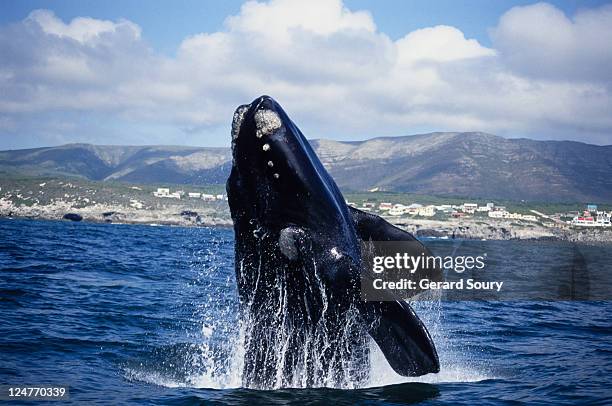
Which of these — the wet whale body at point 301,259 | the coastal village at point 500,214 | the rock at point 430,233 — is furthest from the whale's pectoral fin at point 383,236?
the coastal village at point 500,214

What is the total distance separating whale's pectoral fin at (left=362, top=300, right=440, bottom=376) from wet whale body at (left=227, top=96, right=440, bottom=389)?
1cm

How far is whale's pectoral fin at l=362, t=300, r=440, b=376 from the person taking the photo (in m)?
6.91

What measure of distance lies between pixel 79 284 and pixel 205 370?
11529 mm

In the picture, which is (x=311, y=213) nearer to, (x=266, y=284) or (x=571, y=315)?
(x=266, y=284)

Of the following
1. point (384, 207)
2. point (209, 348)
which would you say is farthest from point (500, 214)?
point (209, 348)

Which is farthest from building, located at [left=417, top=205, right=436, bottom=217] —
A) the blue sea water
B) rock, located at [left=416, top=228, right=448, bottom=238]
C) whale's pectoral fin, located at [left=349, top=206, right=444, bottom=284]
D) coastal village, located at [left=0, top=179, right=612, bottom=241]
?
whale's pectoral fin, located at [left=349, top=206, right=444, bottom=284]

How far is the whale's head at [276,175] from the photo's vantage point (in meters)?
6.91

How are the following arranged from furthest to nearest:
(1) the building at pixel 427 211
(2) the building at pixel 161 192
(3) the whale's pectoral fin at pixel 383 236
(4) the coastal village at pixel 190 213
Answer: (2) the building at pixel 161 192 < (1) the building at pixel 427 211 < (4) the coastal village at pixel 190 213 < (3) the whale's pectoral fin at pixel 383 236

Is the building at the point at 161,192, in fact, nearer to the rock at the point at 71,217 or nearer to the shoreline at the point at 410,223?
the shoreline at the point at 410,223

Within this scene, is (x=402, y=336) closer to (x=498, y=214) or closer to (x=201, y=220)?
(x=201, y=220)

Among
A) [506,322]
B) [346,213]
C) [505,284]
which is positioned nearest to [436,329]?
[506,322]

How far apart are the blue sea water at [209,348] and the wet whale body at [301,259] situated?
0.85 metres

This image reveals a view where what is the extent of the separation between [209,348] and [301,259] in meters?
6.02

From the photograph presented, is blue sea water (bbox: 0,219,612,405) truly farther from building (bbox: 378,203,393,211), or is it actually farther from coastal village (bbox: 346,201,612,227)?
building (bbox: 378,203,393,211)
